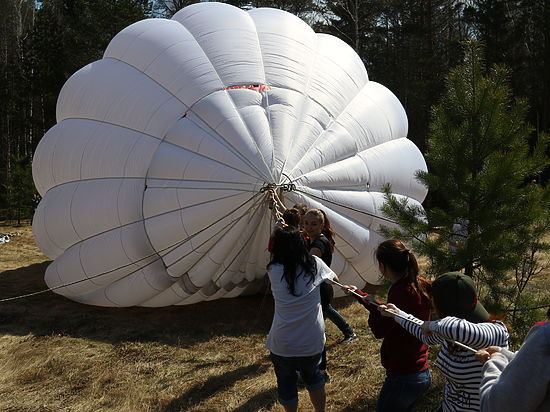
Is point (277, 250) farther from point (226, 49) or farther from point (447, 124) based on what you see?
point (226, 49)

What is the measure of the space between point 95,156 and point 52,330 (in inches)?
68.5

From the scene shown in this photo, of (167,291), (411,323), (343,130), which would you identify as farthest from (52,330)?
(411,323)

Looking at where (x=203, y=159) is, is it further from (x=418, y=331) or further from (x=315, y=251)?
(x=418, y=331)

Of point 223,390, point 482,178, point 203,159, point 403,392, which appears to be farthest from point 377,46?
point 403,392

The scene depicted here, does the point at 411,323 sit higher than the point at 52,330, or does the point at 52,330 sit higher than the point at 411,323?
the point at 411,323

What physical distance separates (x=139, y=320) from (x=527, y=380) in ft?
14.8

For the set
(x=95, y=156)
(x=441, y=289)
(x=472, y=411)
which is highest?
(x=95, y=156)

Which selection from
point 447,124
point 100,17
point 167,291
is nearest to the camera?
point 447,124

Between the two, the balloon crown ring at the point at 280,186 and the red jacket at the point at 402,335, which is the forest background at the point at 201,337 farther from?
the balloon crown ring at the point at 280,186

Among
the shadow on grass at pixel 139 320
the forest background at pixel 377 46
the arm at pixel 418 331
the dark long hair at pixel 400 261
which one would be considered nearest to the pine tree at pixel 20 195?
the forest background at pixel 377 46

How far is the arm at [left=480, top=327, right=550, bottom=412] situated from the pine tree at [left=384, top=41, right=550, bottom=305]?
1.97 metres

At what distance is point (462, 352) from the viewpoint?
78.6 inches

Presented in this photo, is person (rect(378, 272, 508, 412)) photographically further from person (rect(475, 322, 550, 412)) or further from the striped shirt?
person (rect(475, 322, 550, 412))

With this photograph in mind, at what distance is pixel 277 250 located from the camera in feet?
8.87
